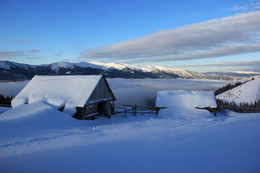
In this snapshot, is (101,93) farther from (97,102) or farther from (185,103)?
(185,103)

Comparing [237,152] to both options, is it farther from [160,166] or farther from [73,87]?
[73,87]

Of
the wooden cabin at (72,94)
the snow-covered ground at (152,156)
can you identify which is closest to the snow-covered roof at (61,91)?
the wooden cabin at (72,94)

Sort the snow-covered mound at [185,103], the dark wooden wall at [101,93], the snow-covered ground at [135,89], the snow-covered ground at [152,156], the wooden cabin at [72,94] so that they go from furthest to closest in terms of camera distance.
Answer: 1. the snow-covered ground at [135,89]
2. the snow-covered mound at [185,103]
3. the dark wooden wall at [101,93]
4. the wooden cabin at [72,94]
5. the snow-covered ground at [152,156]

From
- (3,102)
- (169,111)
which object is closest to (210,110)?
(169,111)

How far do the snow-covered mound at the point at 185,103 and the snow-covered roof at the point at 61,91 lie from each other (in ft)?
33.8

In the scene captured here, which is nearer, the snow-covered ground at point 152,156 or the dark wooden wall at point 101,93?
the snow-covered ground at point 152,156

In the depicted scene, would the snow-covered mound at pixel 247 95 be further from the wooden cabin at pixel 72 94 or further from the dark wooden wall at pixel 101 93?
the wooden cabin at pixel 72 94

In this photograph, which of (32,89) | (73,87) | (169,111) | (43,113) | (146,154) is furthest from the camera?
(169,111)

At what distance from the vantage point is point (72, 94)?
1706 centimetres

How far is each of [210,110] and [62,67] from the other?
184 meters

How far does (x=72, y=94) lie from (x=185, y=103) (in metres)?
14.9

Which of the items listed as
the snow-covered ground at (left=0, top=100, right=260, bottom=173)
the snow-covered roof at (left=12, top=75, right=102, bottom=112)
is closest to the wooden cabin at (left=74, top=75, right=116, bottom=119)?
the snow-covered roof at (left=12, top=75, right=102, bottom=112)

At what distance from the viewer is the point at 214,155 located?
470 centimetres

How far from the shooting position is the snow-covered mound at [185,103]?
2159cm
